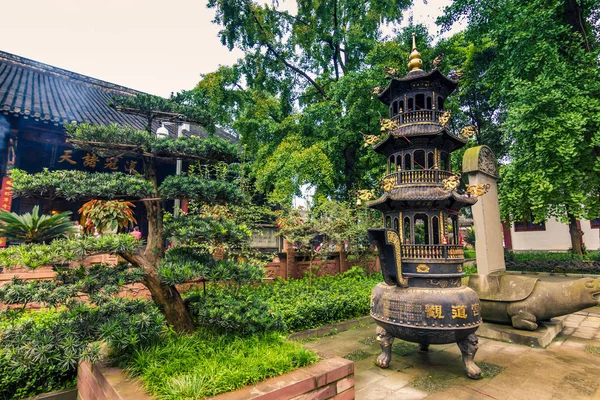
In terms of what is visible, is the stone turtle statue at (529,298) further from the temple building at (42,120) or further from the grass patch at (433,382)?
the temple building at (42,120)

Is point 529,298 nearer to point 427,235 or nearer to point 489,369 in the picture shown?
point 489,369

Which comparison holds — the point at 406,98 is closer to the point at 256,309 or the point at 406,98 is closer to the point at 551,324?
the point at 256,309

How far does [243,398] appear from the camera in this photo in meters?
2.69

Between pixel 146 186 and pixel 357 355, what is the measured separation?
4.50 m

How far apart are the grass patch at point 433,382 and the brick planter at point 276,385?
134cm

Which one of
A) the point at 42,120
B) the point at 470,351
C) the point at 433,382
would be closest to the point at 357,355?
the point at 433,382

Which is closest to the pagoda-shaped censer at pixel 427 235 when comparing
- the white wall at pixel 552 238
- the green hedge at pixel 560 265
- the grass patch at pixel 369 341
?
the grass patch at pixel 369 341

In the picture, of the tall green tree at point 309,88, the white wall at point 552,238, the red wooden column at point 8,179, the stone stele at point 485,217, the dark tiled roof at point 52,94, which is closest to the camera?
the stone stele at point 485,217

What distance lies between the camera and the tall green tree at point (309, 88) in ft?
38.4

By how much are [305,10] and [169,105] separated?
44.9ft

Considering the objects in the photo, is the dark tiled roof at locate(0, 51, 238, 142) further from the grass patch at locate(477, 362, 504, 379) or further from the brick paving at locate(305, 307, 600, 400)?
the grass patch at locate(477, 362, 504, 379)

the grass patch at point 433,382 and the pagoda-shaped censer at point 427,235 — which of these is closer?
the grass patch at point 433,382

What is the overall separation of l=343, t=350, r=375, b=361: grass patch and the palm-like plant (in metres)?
4.76

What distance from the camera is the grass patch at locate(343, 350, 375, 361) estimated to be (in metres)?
5.27
